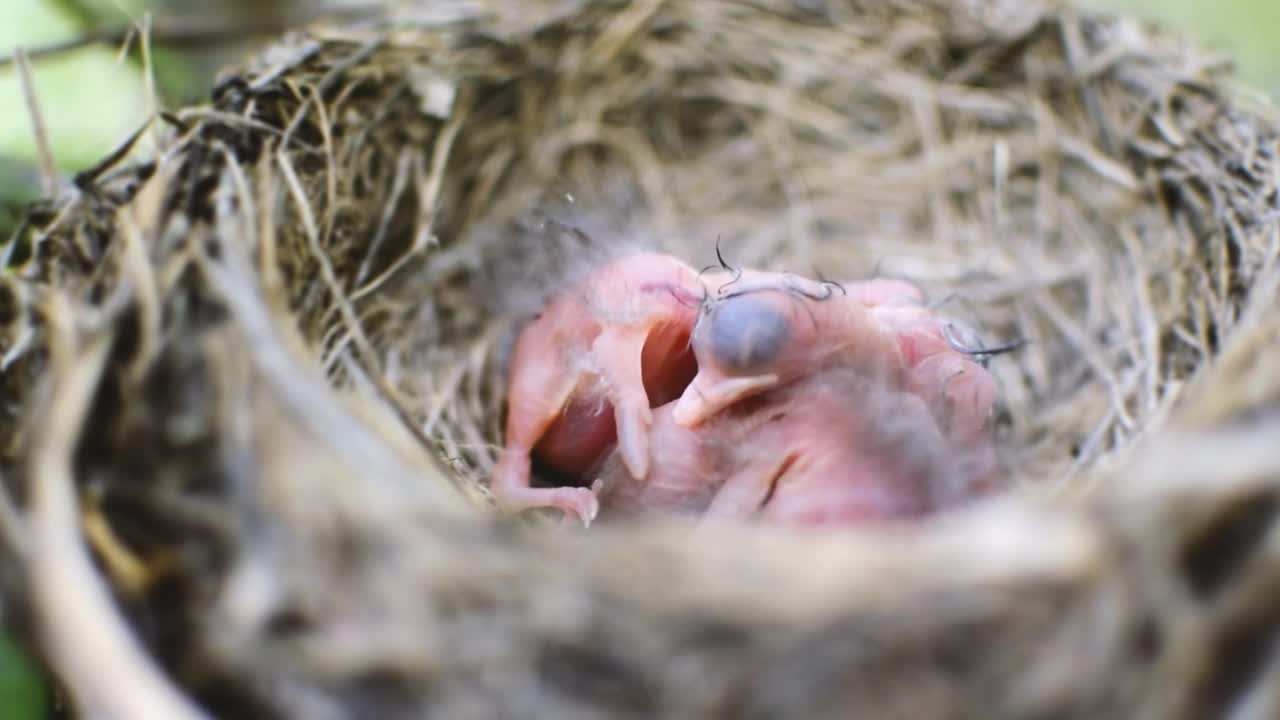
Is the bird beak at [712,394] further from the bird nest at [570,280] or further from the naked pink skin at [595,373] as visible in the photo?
the bird nest at [570,280]

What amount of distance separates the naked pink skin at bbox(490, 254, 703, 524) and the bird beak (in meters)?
0.07

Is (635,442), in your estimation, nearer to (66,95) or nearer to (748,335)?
(748,335)

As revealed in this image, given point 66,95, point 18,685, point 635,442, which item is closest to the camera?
point 18,685

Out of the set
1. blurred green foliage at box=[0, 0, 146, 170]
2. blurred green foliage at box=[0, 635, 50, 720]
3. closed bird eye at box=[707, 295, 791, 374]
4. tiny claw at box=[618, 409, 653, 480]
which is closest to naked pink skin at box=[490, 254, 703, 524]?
tiny claw at box=[618, 409, 653, 480]

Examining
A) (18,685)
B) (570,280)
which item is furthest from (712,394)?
(18,685)

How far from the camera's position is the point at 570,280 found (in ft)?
3.77

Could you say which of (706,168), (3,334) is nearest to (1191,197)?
(706,168)

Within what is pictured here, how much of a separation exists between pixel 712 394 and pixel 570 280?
0.95 feet

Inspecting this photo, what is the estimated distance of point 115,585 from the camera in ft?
1.92

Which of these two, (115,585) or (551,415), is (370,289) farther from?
(115,585)

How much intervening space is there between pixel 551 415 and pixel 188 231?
421 millimetres

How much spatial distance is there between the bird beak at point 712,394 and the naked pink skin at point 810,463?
3 centimetres

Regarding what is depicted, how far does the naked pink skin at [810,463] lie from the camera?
82cm

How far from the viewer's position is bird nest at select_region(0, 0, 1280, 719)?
49cm
